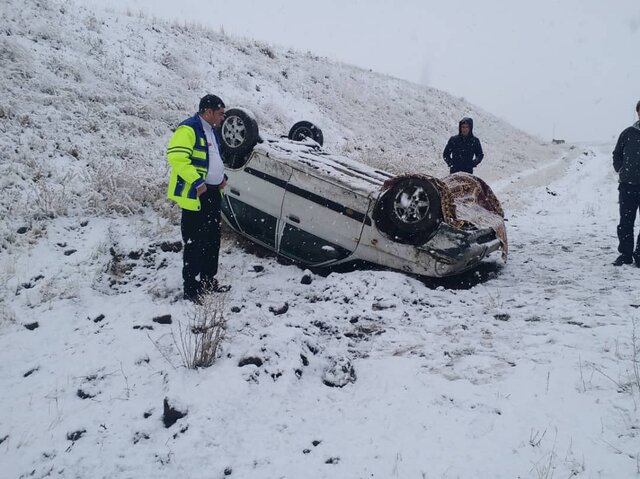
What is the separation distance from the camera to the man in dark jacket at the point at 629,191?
5.25 metres

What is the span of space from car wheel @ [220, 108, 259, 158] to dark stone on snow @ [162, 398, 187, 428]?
3332 mm

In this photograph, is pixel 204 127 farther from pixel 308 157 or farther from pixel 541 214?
pixel 541 214

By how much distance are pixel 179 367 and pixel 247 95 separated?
11462mm

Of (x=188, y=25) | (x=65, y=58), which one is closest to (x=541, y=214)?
(x=65, y=58)

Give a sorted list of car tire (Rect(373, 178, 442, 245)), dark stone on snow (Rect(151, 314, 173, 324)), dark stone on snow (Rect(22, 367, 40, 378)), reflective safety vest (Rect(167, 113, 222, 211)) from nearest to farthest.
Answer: dark stone on snow (Rect(22, 367, 40, 378)) < dark stone on snow (Rect(151, 314, 173, 324)) < reflective safety vest (Rect(167, 113, 222, 211)) < car tire (Rect(373, 178, 442, 245))

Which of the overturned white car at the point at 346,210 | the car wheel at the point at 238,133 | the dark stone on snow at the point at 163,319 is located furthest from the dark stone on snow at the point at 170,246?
the dark stone on snow at the point at 163,319

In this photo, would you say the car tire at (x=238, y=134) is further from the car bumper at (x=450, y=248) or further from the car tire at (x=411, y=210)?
the car bumper at (x=450, y=248)

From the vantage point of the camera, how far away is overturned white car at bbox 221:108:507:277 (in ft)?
14.8

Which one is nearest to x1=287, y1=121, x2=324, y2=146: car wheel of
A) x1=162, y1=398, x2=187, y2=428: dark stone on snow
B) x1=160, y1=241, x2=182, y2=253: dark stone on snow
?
x1=160, y1=241, x2=182, y2=253: dark stone on snow

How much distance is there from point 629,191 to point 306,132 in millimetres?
4517

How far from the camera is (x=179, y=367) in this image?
10.9ft

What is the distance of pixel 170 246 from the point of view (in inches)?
217

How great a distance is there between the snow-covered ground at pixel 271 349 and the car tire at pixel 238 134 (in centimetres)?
121

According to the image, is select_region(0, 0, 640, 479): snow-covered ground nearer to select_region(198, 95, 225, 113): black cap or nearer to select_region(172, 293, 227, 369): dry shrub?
select_region(172, 293, 227, 369): dry shrub
